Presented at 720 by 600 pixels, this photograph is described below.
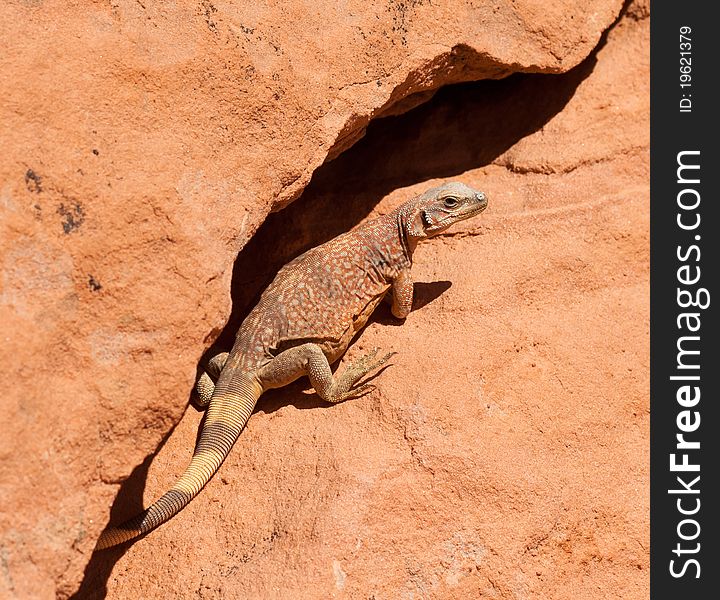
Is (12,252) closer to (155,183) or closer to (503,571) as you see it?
(155,183)

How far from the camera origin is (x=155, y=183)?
4.66 metres

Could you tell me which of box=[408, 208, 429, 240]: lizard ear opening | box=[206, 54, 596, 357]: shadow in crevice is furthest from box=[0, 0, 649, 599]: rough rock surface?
box=[206, 54, 596, 357]: shadow in crevice

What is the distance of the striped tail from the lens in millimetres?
4922

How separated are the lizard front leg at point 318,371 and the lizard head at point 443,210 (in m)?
1.12

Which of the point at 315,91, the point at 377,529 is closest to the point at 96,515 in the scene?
the point at 377,529

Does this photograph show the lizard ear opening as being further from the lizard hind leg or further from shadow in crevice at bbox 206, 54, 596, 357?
the lizard hind leg

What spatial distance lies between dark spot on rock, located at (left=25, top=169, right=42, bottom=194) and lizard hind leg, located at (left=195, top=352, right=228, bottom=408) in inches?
77.8

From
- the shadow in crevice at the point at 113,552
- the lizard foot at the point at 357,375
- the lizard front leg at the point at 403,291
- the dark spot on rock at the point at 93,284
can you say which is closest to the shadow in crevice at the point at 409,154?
the lizard front leg at the point at 403,291

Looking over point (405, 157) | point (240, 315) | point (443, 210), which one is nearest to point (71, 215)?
point (240, 315)

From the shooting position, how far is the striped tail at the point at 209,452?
4.92 meters

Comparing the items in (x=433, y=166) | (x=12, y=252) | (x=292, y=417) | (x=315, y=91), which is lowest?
(x=292, y=417)

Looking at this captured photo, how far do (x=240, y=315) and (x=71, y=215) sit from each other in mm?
2138

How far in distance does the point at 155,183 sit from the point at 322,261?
5.59ft

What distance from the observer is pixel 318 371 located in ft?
18.1
